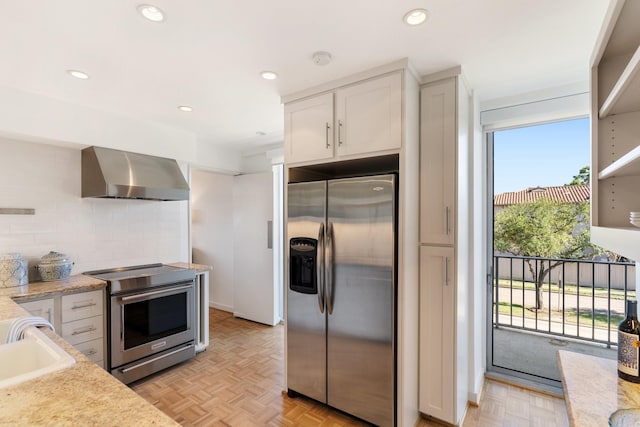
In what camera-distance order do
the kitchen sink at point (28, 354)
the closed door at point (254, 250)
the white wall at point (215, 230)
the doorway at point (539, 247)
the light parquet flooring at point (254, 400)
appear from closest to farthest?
1. the kitchen sink at point (28, 354)
2. the light parquet flooring at point (254, 400)
3. the doorway at point (539, 247)
4. the closed door at point (254, 250)
5. the white wall at point (215, 230)

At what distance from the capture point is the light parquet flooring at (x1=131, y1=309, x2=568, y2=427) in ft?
7.29

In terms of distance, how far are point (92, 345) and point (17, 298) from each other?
652 millimetres

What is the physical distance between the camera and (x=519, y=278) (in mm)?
3385

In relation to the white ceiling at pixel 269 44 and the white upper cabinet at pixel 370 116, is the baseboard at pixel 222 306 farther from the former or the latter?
the white upper cabinet at pixel 370 116

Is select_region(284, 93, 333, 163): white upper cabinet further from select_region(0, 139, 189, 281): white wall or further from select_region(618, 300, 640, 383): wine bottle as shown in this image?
select_region(0, 139, 189, 281): white wall

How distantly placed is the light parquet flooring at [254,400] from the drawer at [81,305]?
30.5 inches

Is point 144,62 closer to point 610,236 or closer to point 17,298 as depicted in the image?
point 17,298

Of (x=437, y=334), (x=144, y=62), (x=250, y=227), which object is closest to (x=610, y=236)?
(x=437, y=334)

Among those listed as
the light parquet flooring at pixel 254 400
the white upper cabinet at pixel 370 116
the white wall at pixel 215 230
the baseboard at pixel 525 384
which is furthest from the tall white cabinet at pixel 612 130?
the white wall at pixel 215 230

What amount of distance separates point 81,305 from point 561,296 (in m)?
4.49

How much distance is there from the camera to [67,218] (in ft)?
9.38

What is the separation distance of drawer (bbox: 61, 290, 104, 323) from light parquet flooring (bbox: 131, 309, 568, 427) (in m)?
0.77

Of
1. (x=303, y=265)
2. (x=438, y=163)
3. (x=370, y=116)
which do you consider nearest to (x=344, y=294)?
(x=303, y=265)

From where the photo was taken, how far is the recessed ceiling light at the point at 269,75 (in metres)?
2.14
